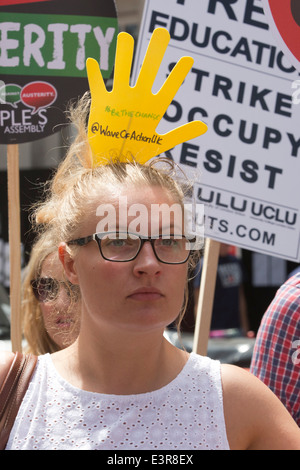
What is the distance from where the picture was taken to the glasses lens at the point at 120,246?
1312 mm

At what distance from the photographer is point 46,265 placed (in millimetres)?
2057

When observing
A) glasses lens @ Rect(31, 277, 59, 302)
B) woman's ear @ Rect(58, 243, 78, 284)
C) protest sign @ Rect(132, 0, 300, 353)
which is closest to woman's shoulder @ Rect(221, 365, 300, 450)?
woman's ear @ Rect(58, 243, 78, 284)

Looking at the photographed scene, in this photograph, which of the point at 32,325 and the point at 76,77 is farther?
the point at 32,325

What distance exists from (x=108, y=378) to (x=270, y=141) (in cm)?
124

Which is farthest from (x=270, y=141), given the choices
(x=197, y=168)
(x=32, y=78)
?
(x=32, y=78)

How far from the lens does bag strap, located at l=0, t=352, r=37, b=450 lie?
1.32 m

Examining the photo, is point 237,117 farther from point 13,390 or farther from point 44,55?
point 13,390

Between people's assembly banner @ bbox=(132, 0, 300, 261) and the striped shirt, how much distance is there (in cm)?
43

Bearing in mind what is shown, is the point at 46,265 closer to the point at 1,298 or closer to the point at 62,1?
the point at 62,1

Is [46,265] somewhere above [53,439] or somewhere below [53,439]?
above

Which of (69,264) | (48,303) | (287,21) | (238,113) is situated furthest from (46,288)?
(287,21)

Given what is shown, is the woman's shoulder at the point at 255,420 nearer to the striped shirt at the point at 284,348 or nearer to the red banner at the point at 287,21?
the striped shirt at the point at 284,348

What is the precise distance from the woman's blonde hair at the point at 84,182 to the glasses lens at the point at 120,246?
0.10m

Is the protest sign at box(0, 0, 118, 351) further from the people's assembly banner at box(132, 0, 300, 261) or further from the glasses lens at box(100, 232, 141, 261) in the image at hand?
the glasses lens at box(100, 232, 141, 261)
